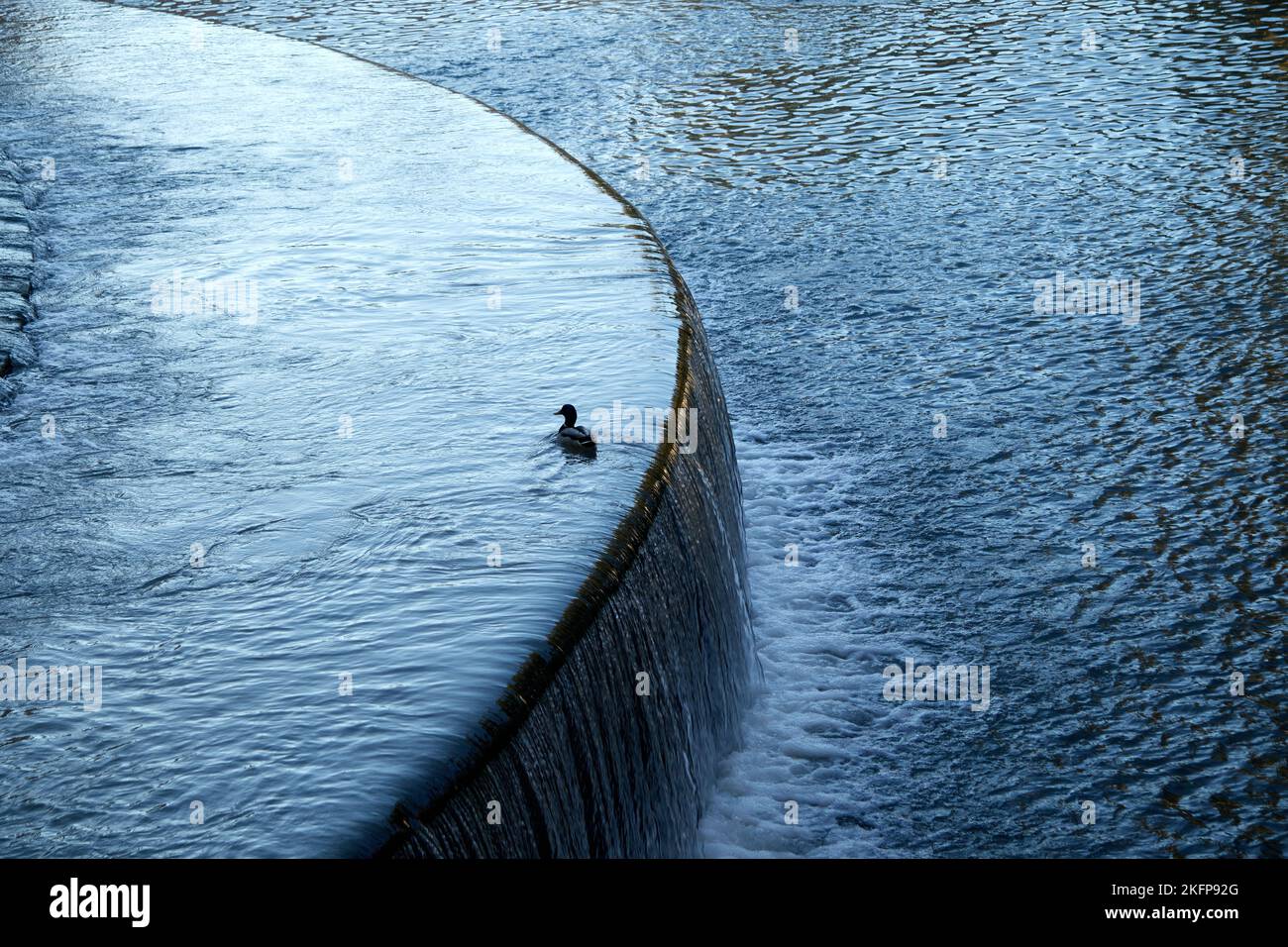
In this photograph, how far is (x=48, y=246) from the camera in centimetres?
761

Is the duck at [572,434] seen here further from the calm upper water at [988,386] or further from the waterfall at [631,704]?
the calm upper water at [988,386]

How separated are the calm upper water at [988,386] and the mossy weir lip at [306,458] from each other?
1292mm

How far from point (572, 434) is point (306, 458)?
3.07ft

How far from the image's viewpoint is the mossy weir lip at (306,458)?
12.1 feet

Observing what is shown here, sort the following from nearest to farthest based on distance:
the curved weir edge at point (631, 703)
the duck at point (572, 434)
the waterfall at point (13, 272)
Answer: the curved weir edge at point (631, 703)
the duck at point (572, 434)
the waterfall at point (13, 272)

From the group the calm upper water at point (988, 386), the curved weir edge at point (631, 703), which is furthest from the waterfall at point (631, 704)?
the calm upper water at point (988, 386)

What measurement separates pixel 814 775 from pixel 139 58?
9.30 metres

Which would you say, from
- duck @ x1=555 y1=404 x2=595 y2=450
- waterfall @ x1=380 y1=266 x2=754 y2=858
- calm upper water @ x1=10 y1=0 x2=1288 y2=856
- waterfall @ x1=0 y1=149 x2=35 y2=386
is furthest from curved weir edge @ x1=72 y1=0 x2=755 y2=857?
waterfall @ x1=0 y1=149 x2=35 y2=386

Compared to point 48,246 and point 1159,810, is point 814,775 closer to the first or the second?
point 1159,810

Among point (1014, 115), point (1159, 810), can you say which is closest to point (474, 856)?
point (1159, 810)

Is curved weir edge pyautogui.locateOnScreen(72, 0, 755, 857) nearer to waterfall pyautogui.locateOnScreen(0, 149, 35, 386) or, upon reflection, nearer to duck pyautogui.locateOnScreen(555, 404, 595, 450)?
duck pyautogui.locateOnScreen(555, 404, 595, 450)

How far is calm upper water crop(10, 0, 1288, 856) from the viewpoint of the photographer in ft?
17.4

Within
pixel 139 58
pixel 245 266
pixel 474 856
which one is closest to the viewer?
pixel 474 856

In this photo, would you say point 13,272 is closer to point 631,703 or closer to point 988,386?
point 631,703
